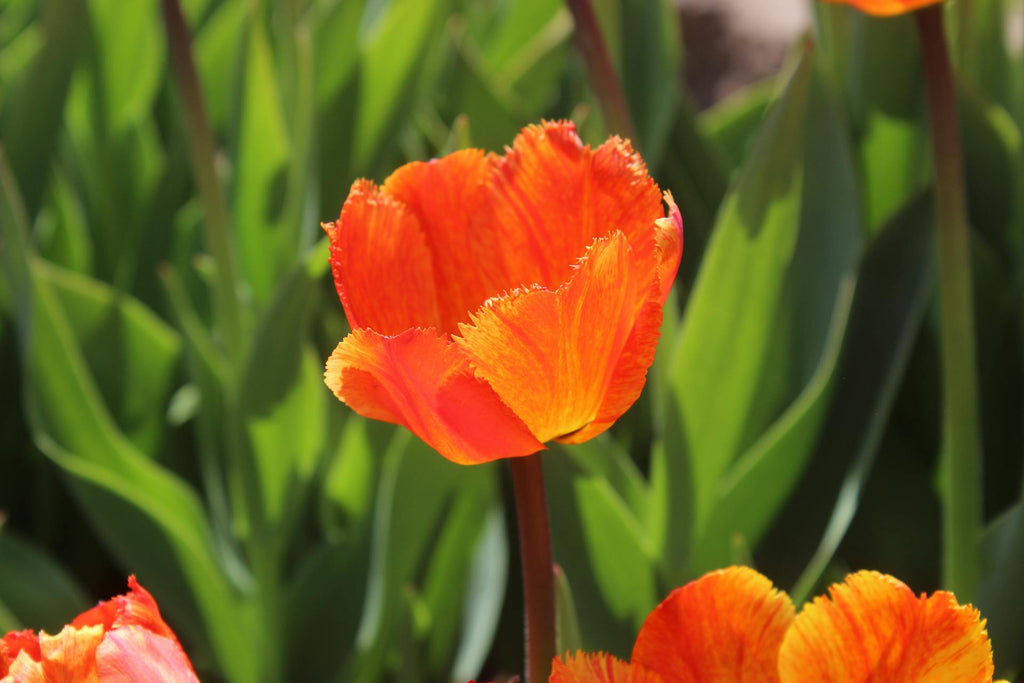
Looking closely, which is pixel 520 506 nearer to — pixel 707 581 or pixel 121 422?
pixel 707 581

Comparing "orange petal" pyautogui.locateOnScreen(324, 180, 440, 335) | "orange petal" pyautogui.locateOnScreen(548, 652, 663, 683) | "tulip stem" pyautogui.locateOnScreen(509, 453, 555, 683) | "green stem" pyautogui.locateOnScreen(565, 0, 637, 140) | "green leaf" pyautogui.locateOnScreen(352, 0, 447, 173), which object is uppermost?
"green leaf" pyautogui.locateOnScreen(352, 0, 447, 173)

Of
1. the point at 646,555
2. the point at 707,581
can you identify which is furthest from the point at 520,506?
the point at 646,555

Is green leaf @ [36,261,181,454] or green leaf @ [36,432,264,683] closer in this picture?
green leaf @ [36,432,264,683]

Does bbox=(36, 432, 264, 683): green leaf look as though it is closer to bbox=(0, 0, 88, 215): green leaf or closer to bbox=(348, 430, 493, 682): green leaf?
bbox=(348, 430, 493, 682): green leaf

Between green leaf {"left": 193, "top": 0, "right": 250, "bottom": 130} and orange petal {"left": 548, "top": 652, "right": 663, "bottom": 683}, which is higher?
green leaf {"left": 193, "top": 0, "right": 250, "bottom": 130}

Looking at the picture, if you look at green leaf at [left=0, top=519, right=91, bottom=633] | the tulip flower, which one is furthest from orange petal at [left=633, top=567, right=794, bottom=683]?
green leaf at [left=0, top=519, right=91, bottom=633]

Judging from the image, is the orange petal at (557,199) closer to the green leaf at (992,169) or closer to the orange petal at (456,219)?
the orange petal at (456,219)

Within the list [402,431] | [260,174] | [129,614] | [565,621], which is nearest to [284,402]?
[402,431]
